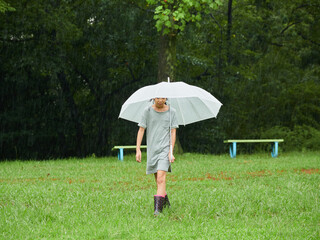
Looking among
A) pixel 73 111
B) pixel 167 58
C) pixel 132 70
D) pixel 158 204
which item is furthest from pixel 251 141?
pixel 158 204

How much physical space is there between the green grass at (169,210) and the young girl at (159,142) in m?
0.39

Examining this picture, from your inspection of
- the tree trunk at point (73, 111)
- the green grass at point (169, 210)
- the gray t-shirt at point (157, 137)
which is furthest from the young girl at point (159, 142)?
the tree trunk at point (73, 111)

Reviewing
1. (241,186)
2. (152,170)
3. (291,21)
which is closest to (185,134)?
(291,21)

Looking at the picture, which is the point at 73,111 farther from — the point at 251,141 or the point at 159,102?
the point at 159,102

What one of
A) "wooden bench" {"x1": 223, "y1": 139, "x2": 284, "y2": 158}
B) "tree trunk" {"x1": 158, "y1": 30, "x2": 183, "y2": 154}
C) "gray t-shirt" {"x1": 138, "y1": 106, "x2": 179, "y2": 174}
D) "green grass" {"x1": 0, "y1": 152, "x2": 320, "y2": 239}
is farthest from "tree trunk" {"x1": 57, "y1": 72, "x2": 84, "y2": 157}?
"gray t-shirt" {"x1": 138, "y1": 106, "x2": 179, "y2": 174}

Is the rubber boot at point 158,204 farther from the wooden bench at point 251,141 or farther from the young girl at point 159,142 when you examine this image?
the wooden bench at point 251,141

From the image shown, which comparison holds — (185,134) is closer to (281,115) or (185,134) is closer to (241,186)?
(281,115)

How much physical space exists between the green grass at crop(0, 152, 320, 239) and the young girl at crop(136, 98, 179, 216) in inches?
15.2

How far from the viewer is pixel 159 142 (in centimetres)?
692

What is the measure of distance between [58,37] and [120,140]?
23.0 ft

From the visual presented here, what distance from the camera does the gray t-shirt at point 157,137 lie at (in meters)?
6.90

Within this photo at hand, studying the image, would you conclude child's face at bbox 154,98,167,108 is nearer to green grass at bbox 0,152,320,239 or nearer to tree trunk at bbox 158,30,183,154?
green grass at bbox 0,152,320,239

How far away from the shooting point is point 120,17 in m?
22.4

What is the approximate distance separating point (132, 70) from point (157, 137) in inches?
706
